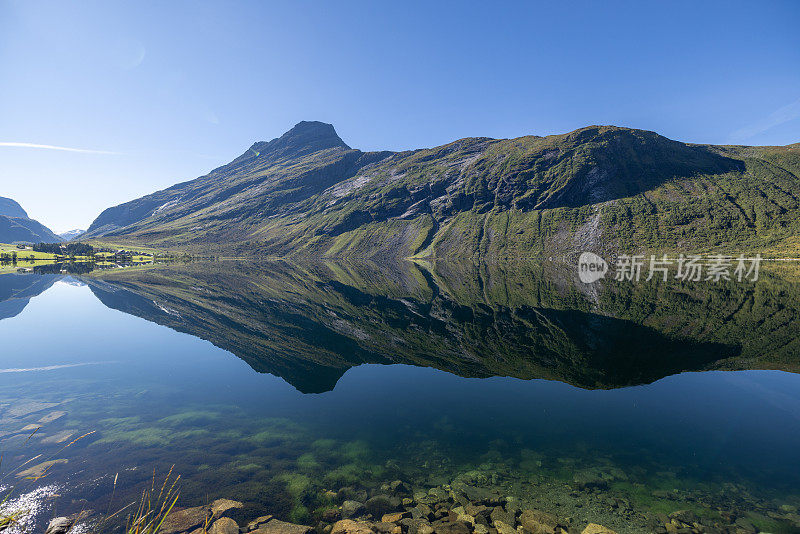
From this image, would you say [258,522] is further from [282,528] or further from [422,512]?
[422,512]

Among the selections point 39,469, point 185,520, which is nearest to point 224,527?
point 185,520

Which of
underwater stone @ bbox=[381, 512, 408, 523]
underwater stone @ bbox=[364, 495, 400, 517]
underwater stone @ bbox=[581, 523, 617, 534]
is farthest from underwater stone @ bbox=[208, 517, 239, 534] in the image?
underwater stone @ bbox=[581, 523, 617, 534]

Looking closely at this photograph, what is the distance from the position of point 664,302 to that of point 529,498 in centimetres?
4978

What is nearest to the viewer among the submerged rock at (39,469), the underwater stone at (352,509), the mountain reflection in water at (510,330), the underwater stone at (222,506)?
the underwater stone at (222,506)

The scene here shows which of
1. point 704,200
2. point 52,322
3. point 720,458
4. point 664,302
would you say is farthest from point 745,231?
point 52,322

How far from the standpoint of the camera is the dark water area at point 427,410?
1345cm

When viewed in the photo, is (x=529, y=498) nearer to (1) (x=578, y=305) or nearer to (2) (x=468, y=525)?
(2) (x=468, y=525)

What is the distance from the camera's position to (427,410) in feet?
67.2

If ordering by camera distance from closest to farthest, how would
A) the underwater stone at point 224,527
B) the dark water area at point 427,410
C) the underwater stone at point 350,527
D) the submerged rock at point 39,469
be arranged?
the underwater stone at point 224,527 < the underwater stone at point 350,527 < the dark water area at point 427,410 < the submerged rock at point 39,469

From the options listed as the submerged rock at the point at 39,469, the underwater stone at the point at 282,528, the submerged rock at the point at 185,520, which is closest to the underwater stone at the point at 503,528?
the underwater stone at the point at 282,528

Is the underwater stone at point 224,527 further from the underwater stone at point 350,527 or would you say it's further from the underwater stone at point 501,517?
the underwater stone at point 501,517

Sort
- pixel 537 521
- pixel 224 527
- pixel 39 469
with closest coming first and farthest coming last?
pixel 224 527, pixel 537 521, pixel 39 469

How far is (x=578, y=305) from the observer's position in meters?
47.1

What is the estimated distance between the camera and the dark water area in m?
13.5
